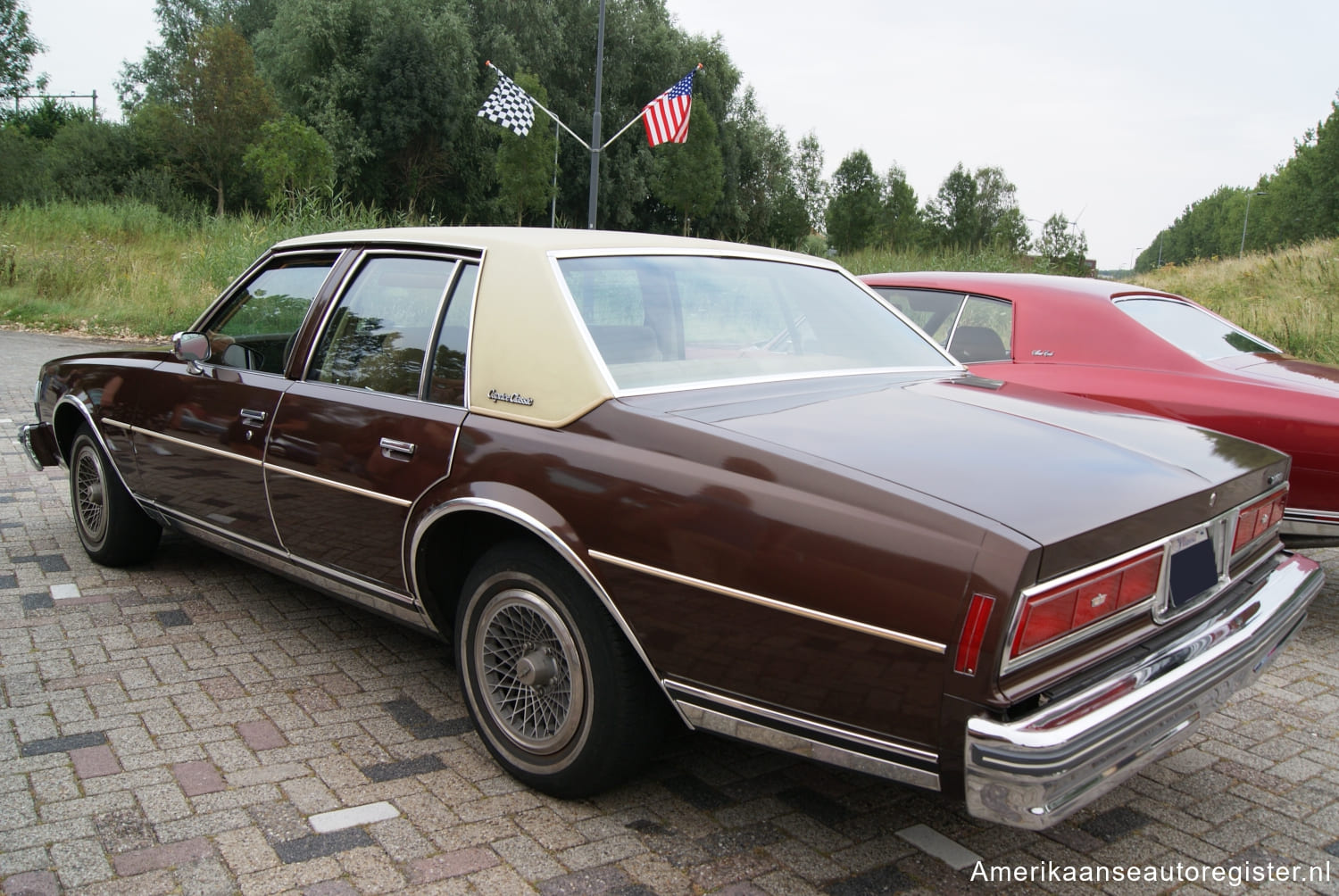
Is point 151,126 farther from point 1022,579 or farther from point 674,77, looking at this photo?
point 1022,579

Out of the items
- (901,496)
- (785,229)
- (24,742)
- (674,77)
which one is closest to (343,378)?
(24,742)

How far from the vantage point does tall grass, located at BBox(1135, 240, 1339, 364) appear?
37.2ft

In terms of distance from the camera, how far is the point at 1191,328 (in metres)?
5.21

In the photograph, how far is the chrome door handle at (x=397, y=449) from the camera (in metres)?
2.99

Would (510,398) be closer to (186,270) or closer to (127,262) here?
(186,270)


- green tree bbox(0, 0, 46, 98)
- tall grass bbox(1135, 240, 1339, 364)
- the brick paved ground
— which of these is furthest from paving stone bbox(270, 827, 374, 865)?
green tree bbox(0, 0, 46, 98)

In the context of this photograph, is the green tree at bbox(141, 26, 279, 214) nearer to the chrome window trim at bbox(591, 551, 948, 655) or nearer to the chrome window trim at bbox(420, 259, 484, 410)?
the chrome window trim at bbox(420, 259, 484, 410)

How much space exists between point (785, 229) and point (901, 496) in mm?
59232

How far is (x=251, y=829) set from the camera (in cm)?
255

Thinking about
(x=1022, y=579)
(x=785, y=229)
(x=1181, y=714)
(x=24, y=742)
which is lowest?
(x=24, y=742)

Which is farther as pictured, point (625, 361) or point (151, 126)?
point (151, 126)

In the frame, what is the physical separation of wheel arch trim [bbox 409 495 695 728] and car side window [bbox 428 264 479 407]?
0.34 m

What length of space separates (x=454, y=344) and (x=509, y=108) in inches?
742

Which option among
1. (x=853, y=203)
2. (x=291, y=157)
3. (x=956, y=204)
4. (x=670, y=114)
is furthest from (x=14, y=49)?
(x=956, y=204)
